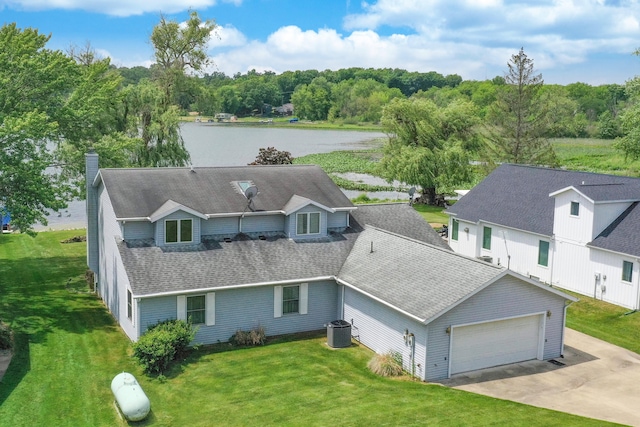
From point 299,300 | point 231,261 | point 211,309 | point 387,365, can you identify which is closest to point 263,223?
point 231,261

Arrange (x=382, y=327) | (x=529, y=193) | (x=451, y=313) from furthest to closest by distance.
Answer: (x=529, y=193) < (x=382, y=327) < (x=451, y=313)

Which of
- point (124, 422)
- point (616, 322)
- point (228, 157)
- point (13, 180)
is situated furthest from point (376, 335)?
point (228, 157)

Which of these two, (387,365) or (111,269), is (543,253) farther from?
(111,269)

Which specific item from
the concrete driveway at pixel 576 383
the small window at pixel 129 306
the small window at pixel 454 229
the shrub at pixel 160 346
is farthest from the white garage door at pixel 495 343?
the small window at pixel 454 229

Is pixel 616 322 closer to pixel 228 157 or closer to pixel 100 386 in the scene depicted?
pixel 100 386

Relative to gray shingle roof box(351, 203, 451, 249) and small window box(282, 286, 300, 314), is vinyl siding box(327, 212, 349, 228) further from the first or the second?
small window box(282, 286, 300, 314)

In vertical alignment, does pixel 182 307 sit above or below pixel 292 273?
below

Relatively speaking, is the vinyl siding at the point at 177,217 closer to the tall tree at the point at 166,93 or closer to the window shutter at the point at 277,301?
the window shutter at the point at 277,301
